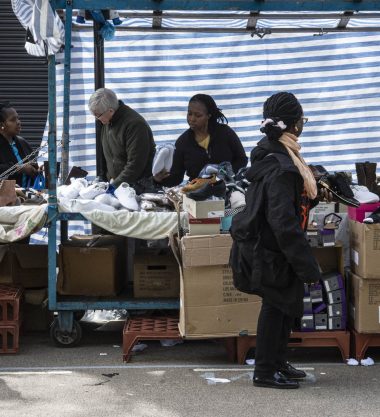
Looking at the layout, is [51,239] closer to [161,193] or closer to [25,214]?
[25,214]

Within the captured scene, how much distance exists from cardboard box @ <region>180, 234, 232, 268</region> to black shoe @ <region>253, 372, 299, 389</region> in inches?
34.4

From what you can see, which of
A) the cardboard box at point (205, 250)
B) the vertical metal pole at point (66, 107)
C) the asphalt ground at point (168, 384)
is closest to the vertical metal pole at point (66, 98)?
the vertical metal pole at point (66, 107)

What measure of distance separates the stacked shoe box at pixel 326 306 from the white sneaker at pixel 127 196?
1450mm

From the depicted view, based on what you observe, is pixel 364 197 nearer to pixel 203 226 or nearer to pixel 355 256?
pixel 355 256

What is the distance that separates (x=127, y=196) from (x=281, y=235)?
189 centimetres

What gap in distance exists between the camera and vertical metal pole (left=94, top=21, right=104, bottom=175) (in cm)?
836

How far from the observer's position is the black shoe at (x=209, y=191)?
618 centimetres

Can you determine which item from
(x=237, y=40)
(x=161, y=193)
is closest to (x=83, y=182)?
(x=161, y=193)

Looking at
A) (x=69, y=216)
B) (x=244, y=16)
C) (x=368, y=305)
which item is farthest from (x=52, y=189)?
(x=244, y=16)

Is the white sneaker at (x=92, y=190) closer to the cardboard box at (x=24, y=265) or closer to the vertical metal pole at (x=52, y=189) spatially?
the vertical metal pole at (x=52, y=189)

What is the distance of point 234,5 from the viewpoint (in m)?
6.37

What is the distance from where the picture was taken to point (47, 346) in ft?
22.6

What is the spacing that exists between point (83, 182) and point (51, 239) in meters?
0.74

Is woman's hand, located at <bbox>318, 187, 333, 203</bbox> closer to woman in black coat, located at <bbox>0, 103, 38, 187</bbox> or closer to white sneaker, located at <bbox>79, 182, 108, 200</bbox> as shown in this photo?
white sneaker, located at <bbox>79, 182, 108, 200</bbox>
